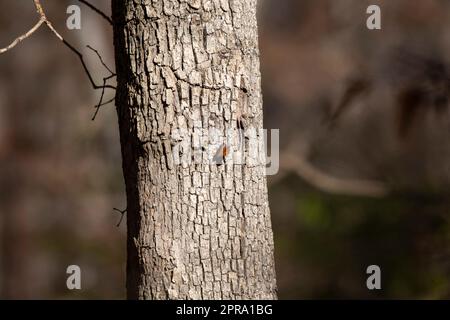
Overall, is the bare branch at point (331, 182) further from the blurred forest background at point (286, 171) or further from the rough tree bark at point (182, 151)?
the rough tree bark at point (182, 151)

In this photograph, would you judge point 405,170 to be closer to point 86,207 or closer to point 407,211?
point 407,211

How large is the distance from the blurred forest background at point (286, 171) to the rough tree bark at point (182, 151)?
14.5ft

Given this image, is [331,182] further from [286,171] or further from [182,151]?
[182,151]

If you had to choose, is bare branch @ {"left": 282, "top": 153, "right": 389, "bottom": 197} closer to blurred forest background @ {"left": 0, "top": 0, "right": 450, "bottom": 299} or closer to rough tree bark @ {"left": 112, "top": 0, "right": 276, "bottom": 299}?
blurred forest background @ {"left": 0, "top": 0, "right": 450, "bottom": 299}

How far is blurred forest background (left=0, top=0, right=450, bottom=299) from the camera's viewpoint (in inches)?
298

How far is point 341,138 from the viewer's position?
979cm

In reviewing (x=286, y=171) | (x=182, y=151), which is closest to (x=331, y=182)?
(x=286, y=171)

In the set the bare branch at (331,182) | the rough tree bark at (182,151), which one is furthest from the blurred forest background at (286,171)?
the rough tree bark at (182,151)

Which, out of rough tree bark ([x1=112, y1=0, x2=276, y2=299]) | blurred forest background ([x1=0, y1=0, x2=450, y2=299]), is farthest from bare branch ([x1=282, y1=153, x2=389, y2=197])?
rough tree bark ([x1=112, y1=0, x2=276, y2=299])

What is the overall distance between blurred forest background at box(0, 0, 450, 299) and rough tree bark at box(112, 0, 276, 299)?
4417 millimetres

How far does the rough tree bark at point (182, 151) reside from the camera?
2262 millimetres

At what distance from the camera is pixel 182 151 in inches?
89.0
